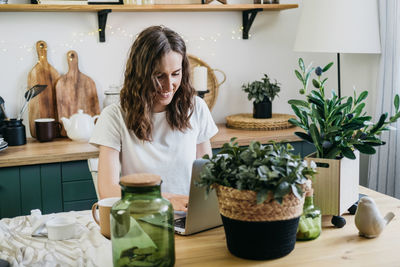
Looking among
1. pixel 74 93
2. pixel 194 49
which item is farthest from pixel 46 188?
pixel 194 49

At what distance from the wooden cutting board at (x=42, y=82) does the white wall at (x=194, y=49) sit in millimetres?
45

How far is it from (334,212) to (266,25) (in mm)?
2206

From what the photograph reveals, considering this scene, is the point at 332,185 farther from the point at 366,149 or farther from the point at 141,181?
the point at 141,181

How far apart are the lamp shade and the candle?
0.68 meters

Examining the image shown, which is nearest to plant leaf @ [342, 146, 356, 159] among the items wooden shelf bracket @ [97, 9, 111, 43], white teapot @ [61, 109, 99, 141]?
white teapot @ [61, 109, 99, 141]

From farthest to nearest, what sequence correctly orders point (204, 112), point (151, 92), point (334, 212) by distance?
point (204, 112) → point (151, 92) → point (334, 212)

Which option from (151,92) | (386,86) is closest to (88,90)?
(151,92)

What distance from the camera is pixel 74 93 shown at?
306 centimetres

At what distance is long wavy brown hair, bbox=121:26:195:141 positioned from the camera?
181 cm

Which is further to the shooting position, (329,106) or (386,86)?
(386,86)

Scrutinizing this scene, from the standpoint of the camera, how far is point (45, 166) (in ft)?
8.34

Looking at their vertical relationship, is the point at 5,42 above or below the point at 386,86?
above

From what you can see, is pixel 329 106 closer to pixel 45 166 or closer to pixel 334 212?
pixel 334 212

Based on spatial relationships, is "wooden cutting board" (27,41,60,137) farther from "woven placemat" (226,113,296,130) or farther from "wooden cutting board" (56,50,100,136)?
"woven placemat" (226,113,296,130)
